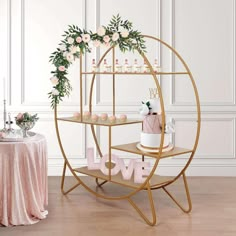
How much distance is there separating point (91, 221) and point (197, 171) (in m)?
2.09

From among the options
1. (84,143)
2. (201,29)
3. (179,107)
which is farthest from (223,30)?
(84,143)

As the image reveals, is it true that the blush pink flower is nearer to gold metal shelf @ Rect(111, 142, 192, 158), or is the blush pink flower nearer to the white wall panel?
gold metal shelf @ Rect(111, 142, 192, 158)

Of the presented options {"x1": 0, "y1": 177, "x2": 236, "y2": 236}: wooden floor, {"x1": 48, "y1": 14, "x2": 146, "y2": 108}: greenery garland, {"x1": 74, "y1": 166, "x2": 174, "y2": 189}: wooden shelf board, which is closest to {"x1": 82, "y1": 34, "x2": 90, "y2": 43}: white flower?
{"x1": 48, "y1": 14, "x2": 146, "y2": 108}: greenery garland

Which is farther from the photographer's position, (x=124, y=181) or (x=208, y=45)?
(x=208, y=45)

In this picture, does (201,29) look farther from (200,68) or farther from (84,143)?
(84,143)

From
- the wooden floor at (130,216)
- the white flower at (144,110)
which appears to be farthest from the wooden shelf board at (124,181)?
the white flower at (144,110)

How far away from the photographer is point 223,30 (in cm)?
527

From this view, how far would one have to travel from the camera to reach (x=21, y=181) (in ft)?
11.6

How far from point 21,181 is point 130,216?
0.96 metres

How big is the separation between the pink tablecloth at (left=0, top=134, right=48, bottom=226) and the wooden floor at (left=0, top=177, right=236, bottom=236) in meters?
0.09

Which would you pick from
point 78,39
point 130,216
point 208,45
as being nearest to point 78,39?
point 78,39

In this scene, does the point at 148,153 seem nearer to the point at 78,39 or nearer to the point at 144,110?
the point at 144,110

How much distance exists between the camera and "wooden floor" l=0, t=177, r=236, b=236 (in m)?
3.43

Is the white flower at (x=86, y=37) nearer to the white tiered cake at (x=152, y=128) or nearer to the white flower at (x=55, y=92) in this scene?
the white flower at (x=55, y=92)
